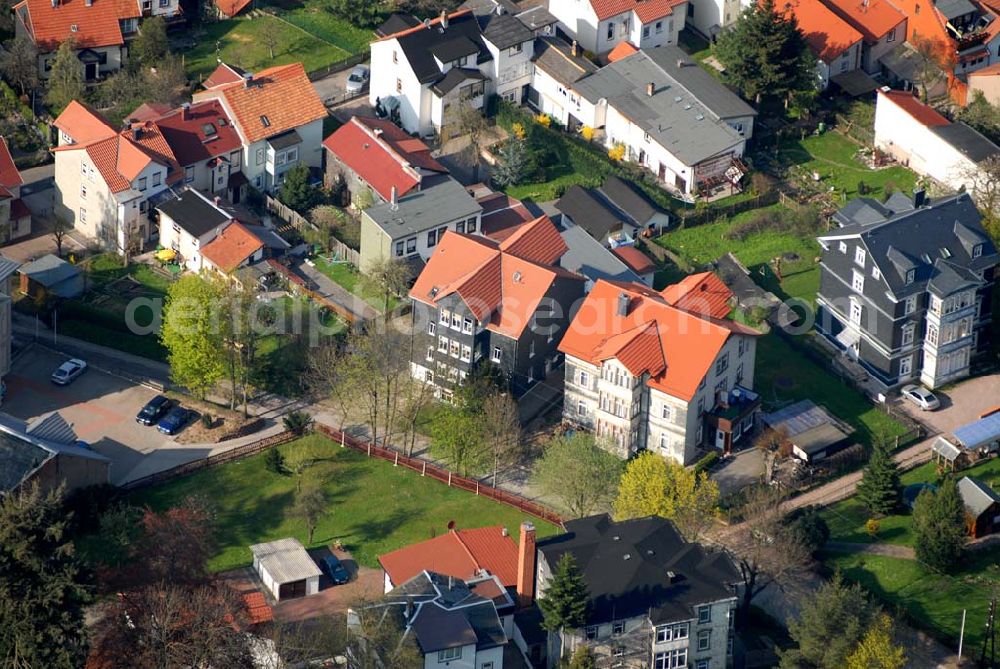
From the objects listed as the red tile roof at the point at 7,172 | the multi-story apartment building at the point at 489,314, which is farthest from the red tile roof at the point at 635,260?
the red tile roof at the point at 7,172

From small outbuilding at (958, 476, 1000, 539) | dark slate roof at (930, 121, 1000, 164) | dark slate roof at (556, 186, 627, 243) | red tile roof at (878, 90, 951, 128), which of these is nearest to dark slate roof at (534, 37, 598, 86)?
dark slate roof at (556, 186, 627, 243)

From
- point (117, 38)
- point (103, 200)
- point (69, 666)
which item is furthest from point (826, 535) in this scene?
point (117, 38)

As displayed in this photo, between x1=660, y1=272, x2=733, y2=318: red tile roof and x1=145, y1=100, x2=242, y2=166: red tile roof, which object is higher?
x1=145, y1=100, x2=242, y2=166: red tile roof

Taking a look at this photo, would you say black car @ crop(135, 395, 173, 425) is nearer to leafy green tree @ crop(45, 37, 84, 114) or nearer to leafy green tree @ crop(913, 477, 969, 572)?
leafy green tree @ crop(45, 37, 84, 114)

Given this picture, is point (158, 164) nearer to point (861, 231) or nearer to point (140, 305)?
point (140, 305)

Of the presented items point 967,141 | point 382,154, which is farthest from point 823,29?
point 382,154
